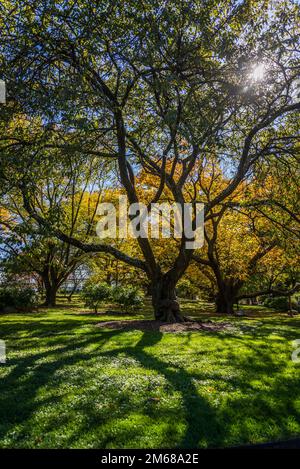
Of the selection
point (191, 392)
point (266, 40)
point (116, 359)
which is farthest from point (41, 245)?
point (266, 40)

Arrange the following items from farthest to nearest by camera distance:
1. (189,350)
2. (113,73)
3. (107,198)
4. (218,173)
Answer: (107,198) < (218,173) < (113,73) < (189,350)

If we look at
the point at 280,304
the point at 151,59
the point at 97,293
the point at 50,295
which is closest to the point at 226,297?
the point at 97,293

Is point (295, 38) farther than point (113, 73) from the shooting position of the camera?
No

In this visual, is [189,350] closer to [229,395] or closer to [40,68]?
[229,395]

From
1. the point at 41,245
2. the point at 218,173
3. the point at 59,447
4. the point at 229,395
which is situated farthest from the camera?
the point at 218,173

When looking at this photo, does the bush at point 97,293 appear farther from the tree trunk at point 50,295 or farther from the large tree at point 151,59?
the large tree at point 151,59

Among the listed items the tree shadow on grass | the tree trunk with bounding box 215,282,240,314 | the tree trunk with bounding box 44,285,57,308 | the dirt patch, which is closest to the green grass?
the tree shadow on grass

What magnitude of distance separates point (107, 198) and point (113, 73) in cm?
1825

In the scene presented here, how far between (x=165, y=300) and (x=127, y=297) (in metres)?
4.80

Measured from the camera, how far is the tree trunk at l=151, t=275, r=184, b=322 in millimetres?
14305

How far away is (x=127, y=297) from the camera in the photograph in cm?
1883

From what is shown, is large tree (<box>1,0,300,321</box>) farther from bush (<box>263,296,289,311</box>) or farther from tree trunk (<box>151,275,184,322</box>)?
→ bush (<box>263,296,289,311</box>)

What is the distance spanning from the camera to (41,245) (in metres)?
9.95
